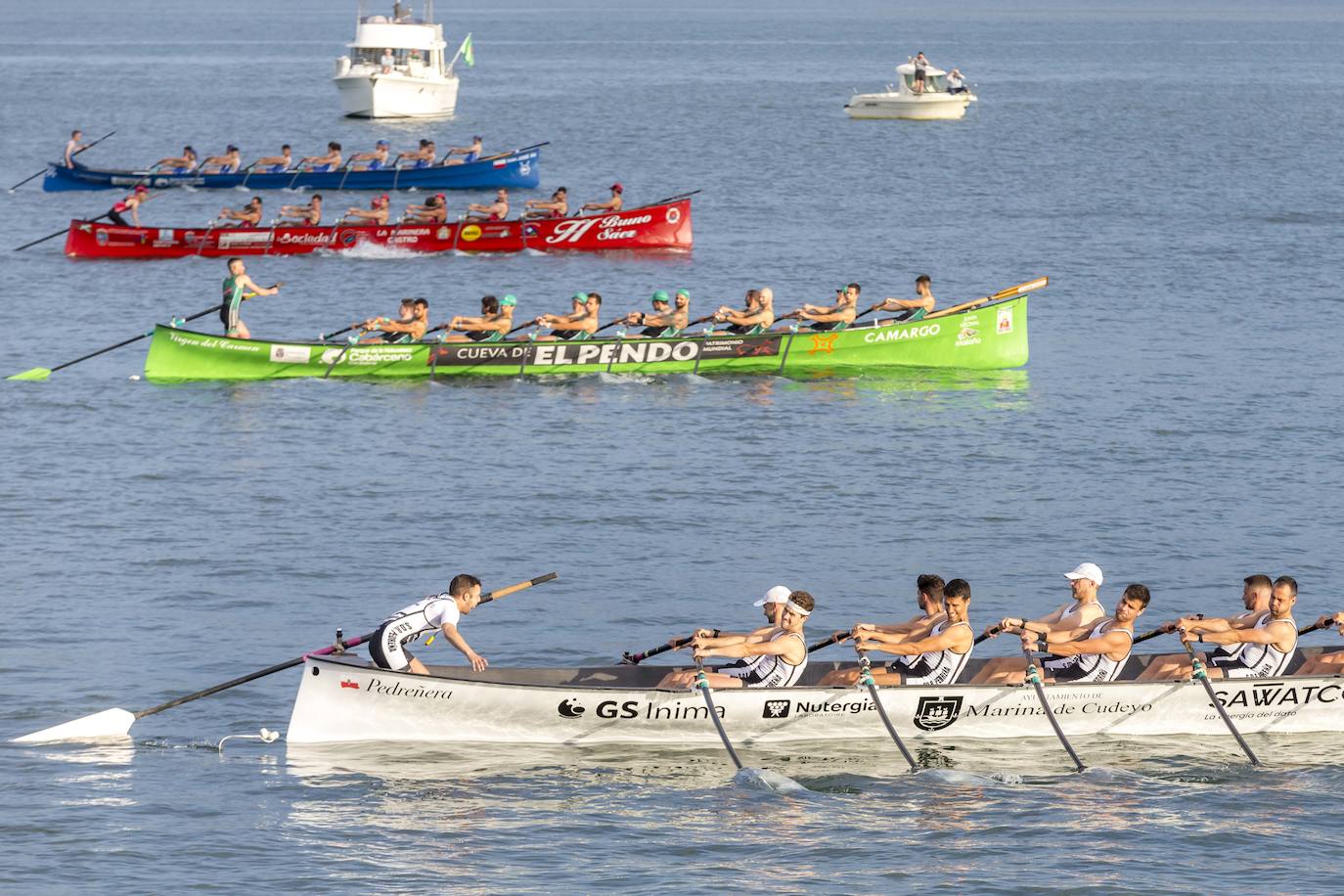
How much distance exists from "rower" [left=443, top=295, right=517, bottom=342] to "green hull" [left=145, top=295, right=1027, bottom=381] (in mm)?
309

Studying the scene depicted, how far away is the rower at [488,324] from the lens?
3838 cm

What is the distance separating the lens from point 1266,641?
67.8 feet

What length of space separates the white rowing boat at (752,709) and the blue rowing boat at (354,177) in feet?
150

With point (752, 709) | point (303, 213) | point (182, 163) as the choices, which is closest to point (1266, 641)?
point (752, 709)

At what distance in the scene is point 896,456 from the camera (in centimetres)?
3394

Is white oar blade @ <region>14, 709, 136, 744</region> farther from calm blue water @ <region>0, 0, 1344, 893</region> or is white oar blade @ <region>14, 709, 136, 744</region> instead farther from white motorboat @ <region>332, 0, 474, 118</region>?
white motorboat @ <region>332, 0, 474, 118</region>

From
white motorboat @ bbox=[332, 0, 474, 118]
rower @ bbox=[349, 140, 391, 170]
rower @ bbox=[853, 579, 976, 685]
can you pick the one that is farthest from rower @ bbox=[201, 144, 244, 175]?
rower @ bbox=[853, 579, 976, 685]

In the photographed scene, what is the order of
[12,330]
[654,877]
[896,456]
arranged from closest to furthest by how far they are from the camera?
1. [654,877]
2. [896,456]
3. [12,330]

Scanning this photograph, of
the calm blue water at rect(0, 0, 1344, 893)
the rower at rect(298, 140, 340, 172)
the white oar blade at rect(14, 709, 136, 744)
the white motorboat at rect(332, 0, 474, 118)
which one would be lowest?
the white oar blade at rect(14, 709, 136, 744)

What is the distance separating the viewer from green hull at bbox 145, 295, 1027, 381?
3859cm

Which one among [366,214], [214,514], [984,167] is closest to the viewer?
[214,514]

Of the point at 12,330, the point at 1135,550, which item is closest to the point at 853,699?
the point at 1135,550

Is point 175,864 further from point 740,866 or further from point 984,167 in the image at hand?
point 984,167

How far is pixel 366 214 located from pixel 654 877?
39.9m
